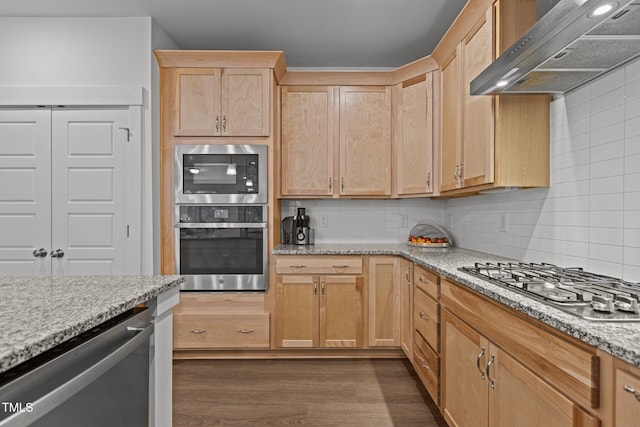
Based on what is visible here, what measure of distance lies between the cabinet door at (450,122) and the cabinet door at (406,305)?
26.7 inches

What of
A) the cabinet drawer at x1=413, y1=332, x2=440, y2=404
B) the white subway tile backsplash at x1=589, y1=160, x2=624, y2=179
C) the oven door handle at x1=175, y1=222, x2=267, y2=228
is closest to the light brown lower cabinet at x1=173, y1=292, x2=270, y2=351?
the oven door handle at x1=175, y1=222, x2=267, y2=228

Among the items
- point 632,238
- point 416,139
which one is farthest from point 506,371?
point 416,139

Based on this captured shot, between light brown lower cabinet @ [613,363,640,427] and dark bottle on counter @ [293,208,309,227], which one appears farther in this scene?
dark bottle on counter @ [293,208,309,227]

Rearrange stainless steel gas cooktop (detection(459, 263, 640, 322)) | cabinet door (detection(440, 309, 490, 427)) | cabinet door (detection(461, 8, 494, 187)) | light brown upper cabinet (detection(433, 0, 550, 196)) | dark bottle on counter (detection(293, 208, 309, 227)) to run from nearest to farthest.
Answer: stainless steel gas cooktop (detection(459, 263, 640, 322))
cabinet door (detection(440, 309, 490, 427))
light brown upper cabinet (detection(433, 0, 550, 196))
cabinet door (detection(461, 8, 494, 187))
dark bottle on counter (detection(293, 208, 309, 227))

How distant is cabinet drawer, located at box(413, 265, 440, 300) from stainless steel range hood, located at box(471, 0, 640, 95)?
1053 mm

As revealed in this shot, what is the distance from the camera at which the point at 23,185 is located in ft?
9.75

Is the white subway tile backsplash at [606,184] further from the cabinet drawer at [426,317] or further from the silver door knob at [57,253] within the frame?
the silver door knob at [57,253]

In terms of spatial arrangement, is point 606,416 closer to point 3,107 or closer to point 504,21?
point 504,21

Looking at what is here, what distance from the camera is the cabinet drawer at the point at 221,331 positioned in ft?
10.3

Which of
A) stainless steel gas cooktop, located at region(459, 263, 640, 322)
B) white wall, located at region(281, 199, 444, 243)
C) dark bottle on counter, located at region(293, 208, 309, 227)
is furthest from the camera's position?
white wall, located at region(281, 199, 444, 243)

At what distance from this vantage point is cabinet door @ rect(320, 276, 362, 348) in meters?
3.18

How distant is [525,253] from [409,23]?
74.8 inches

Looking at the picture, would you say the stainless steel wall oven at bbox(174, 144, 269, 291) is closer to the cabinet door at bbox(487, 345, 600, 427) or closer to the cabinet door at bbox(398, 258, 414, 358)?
the cabinet door at bbox(398, 258, 414, 358)

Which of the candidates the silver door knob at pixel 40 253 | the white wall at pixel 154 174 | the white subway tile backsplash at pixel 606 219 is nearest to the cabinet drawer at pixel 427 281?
the white subway tile backsplash at pixel 606 219
